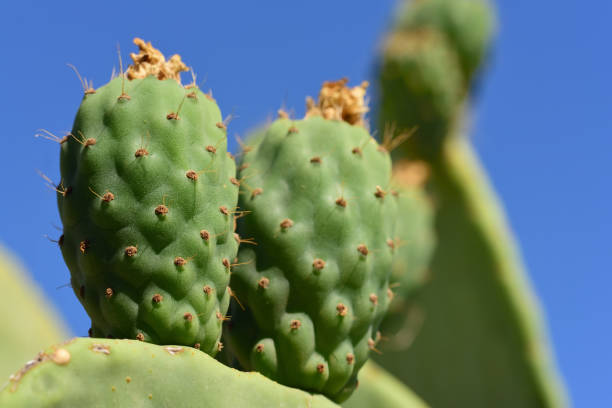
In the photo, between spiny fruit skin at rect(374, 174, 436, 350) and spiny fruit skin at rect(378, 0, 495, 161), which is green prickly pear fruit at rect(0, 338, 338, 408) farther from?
spiny fruit skin at rect(378, 0, 495, 161)

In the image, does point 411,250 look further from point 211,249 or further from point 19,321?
point 211,249

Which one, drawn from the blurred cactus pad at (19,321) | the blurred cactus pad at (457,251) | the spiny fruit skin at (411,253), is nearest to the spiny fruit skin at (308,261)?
the spiny fruit skin at (411,253)

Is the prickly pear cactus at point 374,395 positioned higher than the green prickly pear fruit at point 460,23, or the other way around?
the green prickly pear fruit at point 460,23

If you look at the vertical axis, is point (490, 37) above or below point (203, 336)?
above

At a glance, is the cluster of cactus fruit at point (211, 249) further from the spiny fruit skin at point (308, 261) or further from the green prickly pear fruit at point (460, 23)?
the green prickly pear fruit at point (460, 23)

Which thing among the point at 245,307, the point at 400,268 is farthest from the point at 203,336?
the point at 400,268

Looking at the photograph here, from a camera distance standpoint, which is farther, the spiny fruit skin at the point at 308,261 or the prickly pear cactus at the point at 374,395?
the prickly pear cactus at the point at 374,395

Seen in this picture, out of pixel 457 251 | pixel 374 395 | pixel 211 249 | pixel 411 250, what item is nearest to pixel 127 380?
pixel 211 249

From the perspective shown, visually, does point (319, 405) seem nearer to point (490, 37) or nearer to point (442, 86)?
point (442, 86)
